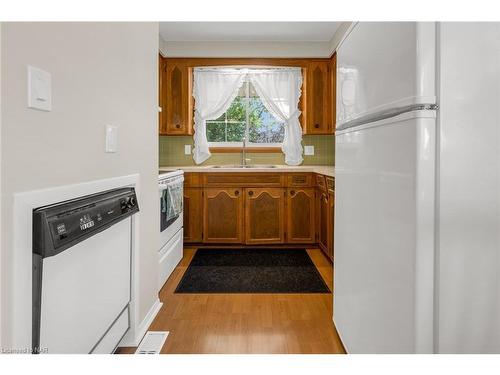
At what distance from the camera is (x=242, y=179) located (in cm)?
356

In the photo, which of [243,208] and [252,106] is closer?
[243,208]

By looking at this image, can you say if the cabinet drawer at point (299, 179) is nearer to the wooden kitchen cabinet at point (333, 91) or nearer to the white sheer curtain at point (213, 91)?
the wooden kitchen cabinet at point (333, 91)

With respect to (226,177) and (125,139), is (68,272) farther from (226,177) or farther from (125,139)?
(226,177)

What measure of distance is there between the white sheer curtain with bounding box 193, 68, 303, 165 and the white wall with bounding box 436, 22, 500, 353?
3.07 meters

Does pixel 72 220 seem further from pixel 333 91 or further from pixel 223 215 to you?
pixel 333 91

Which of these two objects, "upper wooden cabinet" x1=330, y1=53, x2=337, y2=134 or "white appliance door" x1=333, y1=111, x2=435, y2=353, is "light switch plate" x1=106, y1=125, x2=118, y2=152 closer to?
"white appliance door" x1=333, y1=111, x2=435, y2=353

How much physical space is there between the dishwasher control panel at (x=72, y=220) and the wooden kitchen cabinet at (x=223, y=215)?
7.18ft

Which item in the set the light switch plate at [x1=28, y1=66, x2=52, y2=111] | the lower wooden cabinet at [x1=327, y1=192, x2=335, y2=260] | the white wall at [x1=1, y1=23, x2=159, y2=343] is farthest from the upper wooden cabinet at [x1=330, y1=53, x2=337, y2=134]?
the light switch plate at [x1=28, y1=66, x2=52, y2=111]

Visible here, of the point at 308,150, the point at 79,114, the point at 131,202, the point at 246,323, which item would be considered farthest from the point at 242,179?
the point at 79,114

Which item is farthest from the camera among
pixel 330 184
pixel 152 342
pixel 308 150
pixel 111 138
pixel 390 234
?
pixel 308 150

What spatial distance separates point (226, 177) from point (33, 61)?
2692 millimetres

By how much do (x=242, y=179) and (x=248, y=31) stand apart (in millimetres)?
1583

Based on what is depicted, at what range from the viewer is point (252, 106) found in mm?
4156
